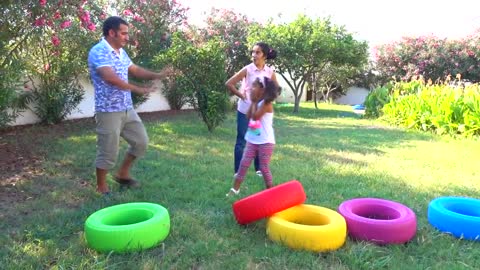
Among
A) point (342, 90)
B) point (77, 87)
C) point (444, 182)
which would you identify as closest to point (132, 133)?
point (444, 182)

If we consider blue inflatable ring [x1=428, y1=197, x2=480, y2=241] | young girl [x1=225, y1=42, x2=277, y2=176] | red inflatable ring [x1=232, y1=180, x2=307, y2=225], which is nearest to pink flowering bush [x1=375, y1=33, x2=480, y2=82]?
young girl [x1=225, y1=42, x2=277, y2=176]

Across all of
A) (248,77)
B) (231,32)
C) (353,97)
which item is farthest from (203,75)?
(353,97)

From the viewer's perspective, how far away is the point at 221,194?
4.12 m

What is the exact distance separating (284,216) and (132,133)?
191 cm

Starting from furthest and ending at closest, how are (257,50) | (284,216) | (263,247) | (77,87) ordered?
1. (77,87)
2. (257,50)
3. (284,216)
4. (263,247)

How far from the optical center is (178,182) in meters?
4.53

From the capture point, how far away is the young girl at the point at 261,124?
3.82 m

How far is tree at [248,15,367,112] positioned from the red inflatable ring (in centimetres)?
1158

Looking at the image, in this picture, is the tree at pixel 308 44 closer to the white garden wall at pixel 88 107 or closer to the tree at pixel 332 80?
the tree at pixel 332 80

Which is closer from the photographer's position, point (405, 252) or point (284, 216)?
point (405, 252)

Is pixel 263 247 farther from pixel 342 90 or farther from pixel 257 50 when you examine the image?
pixel 342 90

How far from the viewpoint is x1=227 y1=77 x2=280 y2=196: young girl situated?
3.82 meters

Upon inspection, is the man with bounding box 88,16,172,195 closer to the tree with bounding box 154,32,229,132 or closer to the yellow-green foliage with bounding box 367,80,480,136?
the tree with bounding box 154,32,229,132

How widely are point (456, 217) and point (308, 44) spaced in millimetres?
11560
